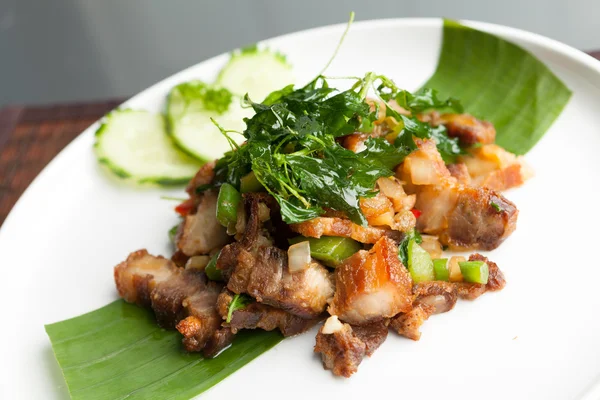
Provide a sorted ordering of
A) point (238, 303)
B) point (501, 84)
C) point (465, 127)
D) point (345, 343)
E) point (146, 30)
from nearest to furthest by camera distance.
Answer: point (345, 343)
point (238, 303)
point (465, 127)
point (501, 84)
point (146, 30)

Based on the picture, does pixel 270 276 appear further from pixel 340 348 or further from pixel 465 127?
pixel 465 127

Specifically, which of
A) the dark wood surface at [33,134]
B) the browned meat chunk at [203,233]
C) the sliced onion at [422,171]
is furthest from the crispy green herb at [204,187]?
the dark wood surface at [33,134]

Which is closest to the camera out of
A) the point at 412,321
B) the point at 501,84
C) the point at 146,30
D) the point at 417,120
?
the point at 412,321

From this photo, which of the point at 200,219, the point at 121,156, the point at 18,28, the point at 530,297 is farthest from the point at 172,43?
the point at 530,297

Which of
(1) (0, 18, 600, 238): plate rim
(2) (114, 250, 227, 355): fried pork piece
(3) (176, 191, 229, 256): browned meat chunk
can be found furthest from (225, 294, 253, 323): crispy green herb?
(1) (0, 18, 600, 238): plate rim

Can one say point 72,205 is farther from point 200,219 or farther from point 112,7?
point 112,7

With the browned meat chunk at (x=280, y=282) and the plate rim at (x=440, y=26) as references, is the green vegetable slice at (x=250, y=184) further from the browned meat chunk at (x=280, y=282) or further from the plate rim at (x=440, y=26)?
the plate rim at (x=440, y=26)

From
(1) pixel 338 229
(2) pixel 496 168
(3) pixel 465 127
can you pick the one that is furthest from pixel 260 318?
(3) pixel 465 127
